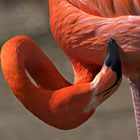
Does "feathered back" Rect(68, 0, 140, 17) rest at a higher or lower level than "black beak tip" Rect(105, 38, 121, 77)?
higher

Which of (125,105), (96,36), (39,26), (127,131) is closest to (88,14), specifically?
(96,36)

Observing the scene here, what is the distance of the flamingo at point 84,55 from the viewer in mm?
787

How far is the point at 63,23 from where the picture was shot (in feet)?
2.74

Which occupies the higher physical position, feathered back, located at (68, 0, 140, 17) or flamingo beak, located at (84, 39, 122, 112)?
feathered back, located at (68, 0, 140, 17)

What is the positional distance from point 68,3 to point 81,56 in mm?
95

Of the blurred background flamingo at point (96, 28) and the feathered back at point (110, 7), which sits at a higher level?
the feathered back at point (110, 7)

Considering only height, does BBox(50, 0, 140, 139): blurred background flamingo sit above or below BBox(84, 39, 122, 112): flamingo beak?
above

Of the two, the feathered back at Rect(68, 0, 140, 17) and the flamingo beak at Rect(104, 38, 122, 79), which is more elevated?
the feathered back at Rect(68, 0, 140, 17)

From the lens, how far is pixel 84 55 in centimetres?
84

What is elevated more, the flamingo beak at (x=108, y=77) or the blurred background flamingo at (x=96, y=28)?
the blurred background flamingo at (x=96, y=28)

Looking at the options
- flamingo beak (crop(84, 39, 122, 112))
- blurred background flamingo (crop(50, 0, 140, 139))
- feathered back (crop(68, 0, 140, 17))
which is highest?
feathered back (crop(68, 0, 140, 17))

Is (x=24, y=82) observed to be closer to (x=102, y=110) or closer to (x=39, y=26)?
(x=102, y=110)

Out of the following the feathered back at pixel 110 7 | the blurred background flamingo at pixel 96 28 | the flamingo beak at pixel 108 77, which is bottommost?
the flamingo beak at pixel 108 77

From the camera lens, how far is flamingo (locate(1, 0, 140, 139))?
787mm
